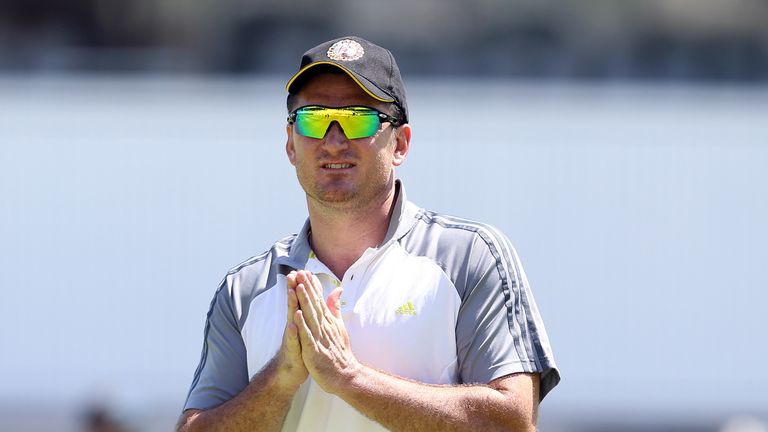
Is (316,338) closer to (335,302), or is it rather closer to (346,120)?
(335,302)

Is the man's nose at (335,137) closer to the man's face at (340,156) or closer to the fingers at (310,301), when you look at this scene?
the man's face at (340,156)

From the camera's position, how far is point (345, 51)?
3053 millimetres

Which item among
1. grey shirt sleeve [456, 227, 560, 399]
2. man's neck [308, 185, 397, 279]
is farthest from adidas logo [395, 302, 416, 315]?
man's neck [308, 185, 397, 279]

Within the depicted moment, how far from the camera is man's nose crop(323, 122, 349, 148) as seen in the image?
3014 millimetres

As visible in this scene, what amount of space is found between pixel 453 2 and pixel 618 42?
2.11 metres

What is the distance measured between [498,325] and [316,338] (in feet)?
1.45

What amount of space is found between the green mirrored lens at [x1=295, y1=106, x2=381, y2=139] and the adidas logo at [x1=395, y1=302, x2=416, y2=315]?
1.39ft

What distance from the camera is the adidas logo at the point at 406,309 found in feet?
9.69

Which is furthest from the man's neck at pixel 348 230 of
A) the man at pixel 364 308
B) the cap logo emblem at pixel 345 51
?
the cap logo emblem at pixel 345 51

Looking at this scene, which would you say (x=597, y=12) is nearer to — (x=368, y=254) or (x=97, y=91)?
(x=97, y=91)

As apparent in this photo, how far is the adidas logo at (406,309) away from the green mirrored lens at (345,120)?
42 centimetres

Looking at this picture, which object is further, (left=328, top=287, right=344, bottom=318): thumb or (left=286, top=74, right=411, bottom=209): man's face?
(left=286, top=74, right=411, bottom=209): man's face

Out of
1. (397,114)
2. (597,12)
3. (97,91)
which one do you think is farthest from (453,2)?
(397,114)

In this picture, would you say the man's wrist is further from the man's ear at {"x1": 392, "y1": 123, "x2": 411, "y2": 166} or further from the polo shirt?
the man's ear at {"x1": 392, "y1": 123, "x2": 411, "y2": 166}
